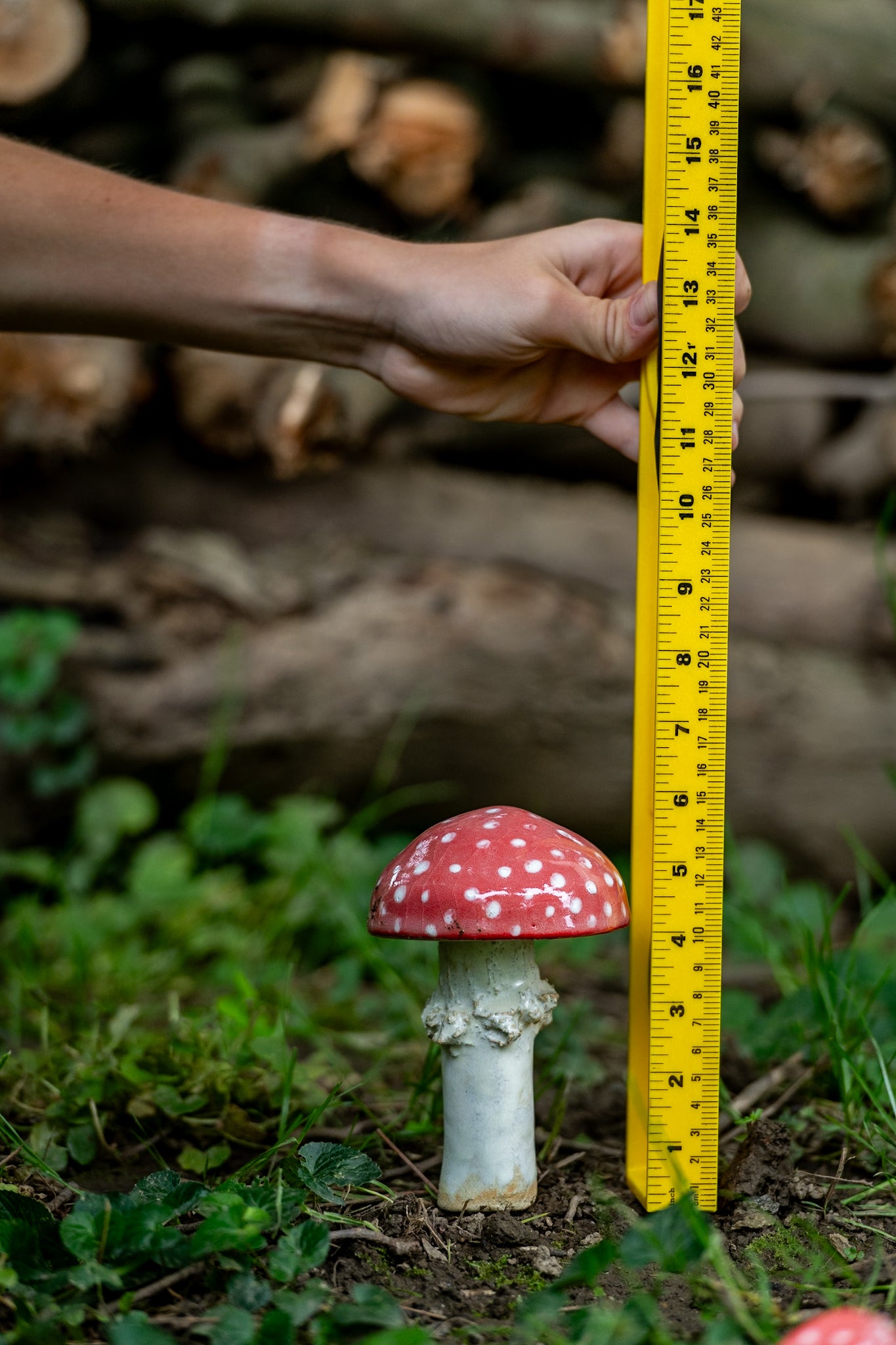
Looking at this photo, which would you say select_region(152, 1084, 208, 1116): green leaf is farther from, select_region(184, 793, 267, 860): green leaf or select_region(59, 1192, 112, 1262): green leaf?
select_region(184, 793, 267, 860): green leaf

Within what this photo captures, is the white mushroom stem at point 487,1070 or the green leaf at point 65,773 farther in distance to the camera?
the green leaf at point 65,773

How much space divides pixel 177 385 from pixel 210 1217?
2810 millimetres

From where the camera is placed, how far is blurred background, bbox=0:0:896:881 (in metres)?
3.54

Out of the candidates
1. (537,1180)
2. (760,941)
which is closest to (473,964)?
(537,1180)

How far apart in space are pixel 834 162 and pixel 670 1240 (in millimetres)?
3627

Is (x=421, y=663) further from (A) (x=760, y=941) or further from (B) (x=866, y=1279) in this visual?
(B) (x=866, y=1279)

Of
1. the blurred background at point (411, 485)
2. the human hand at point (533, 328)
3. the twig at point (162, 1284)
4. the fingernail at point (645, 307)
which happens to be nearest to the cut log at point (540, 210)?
the blurred background at point (411, 485)

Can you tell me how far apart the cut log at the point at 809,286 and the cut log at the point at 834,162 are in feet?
0.37

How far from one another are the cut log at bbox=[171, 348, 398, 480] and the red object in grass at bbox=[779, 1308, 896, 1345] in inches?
113

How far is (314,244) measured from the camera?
2.21m

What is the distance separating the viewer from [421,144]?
3768 mm

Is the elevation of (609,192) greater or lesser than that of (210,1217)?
greater

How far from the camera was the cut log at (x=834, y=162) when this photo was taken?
380 cm

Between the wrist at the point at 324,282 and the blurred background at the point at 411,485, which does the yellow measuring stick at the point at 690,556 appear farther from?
the blurred background at the point at 411,485
